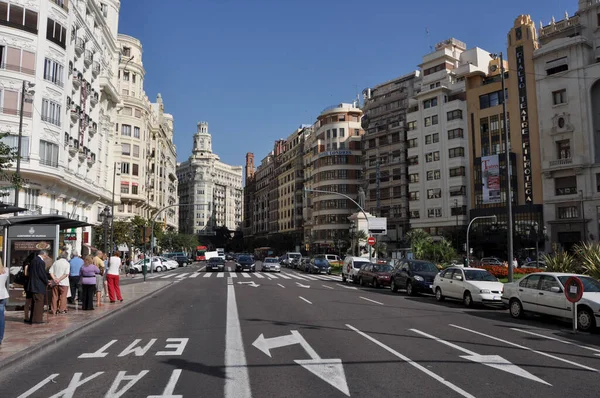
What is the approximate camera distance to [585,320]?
11859 millimetres

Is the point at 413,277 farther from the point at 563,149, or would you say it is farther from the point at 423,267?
the point at 563,149

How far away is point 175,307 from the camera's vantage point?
16.2m

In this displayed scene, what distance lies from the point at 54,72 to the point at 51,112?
2.87 metres

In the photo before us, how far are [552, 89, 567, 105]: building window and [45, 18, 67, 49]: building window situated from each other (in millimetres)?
50992

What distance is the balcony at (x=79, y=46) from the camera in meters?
39.3

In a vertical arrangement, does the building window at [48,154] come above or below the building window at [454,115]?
below

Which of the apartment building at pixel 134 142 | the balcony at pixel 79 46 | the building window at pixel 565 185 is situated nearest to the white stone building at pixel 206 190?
the apartment building at pixel 134 142

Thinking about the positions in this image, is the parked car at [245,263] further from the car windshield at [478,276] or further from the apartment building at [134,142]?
the car windshield at [478,276]

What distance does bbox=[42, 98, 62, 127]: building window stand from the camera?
111 ft

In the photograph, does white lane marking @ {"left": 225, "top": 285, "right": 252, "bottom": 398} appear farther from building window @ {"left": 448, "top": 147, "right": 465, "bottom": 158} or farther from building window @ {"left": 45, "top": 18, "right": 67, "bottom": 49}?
building window @ {"left": 448, "top": 147, "right": 465, "bottom": 158}

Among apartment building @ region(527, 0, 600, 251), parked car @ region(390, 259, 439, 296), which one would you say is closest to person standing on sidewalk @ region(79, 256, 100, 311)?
parked car @ region(390, 259, 439, 296)

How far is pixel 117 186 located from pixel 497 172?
48.4 meters

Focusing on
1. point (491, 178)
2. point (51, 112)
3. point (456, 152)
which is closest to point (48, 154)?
point (51, 112)

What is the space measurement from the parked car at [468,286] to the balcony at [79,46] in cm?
3351
